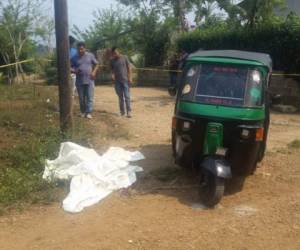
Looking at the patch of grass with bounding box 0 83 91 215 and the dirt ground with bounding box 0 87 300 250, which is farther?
the patch of grass with bounding box 0 83 91 215

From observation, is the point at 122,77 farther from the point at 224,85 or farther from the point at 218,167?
the point at 218,167

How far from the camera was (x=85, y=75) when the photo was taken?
11336mm

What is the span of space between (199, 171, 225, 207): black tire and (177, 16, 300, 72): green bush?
33.9ft

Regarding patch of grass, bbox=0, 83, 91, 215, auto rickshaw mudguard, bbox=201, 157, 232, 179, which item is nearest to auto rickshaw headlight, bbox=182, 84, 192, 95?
auto rickshaw mudguard, bbox=201, 157, 232, 179

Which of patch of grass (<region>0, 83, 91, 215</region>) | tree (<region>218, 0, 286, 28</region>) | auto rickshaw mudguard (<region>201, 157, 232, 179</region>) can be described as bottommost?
patch of grass (<region>0, 83, 91, 215</region>)

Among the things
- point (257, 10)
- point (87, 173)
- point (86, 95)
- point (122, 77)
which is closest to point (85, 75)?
point (86, 95)

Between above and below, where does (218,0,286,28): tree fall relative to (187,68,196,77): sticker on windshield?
above

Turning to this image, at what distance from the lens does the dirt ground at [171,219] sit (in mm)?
→ 5145

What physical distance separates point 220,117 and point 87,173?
194 centimetres

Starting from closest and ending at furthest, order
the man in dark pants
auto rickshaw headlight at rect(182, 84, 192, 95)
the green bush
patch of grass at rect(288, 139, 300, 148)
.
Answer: auto rickshaw headlight at rect(182, 84, 192, 95)
patch of grass at rect(288, 139, 300, 148)
the man in dark pants
the green bush

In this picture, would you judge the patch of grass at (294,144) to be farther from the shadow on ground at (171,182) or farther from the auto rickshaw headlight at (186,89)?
the auto rickshaw headlight at (186,89)

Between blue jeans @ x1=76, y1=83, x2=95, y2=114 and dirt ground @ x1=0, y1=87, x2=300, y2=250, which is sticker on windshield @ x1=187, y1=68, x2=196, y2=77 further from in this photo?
blue jeans @ x1=76, y1=83, x2=95, y2=114

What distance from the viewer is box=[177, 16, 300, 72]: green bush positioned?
15.7 meters

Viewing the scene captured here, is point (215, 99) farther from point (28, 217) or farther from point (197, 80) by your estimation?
point (28, 217)
